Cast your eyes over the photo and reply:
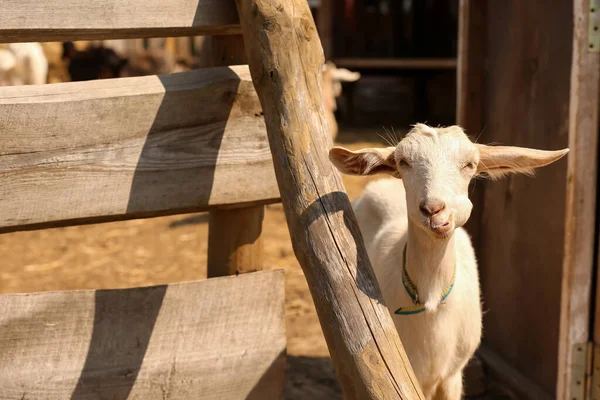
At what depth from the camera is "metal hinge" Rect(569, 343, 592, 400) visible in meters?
3.60

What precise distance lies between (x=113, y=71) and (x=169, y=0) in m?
14.9

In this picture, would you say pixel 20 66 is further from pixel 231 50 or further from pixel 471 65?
pixel 231 50

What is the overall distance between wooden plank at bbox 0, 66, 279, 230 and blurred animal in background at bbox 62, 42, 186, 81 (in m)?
13.5

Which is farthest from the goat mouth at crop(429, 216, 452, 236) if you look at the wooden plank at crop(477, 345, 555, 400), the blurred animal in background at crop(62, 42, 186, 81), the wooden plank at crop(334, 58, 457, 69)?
the blurred animal in background at crop(62, 42, 186, 81)

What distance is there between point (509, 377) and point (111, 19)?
3.02m

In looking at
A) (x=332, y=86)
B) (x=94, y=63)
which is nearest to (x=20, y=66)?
(x=94, y=63)

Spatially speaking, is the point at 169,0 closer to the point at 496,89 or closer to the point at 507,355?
the point at 496,89

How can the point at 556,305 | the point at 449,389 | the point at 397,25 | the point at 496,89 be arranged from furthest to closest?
the point at 397,25
the point at 496,89
the point at 556,305
the point at 449,389

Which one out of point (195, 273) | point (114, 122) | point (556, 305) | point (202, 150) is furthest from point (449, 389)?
point (195, 273)

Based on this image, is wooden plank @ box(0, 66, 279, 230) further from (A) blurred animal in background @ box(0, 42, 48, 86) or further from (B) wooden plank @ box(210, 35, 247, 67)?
(A) blurred animal in background @ box(0, 42, 48, 86)

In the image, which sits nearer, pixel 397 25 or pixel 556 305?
pixel 556 305

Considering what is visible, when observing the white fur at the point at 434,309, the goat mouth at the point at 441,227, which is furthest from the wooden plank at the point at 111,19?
the white fur at the point at 434,309

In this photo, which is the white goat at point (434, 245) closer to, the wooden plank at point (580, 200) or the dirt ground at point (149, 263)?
the wooden plank at point (580, 200)

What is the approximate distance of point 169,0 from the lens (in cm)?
273
